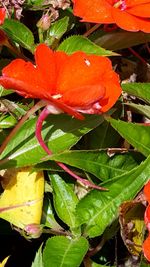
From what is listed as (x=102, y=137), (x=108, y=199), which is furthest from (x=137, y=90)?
(x=108, y=199)

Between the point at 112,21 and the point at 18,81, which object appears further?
the point at 112,21

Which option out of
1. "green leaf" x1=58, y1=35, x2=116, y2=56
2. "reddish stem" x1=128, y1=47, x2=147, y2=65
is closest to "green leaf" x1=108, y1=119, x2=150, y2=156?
"green leaf" x1=58, y1=35, x2=116, y2=56

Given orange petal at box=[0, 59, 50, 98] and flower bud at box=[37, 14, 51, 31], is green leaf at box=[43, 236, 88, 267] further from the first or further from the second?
flower bud at box=[37, 14, 51, 31]

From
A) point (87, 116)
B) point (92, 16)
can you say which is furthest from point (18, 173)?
point (92, 16)

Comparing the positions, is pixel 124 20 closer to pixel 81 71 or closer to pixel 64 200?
pixel 81 71

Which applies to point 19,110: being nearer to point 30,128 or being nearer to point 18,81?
point 30,128

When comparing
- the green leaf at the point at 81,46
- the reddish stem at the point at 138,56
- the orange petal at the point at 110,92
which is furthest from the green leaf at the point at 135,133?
the reddish stem at the point at 138,56

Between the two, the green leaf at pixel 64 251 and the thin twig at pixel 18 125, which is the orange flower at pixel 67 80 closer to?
the thin twig at pixel 18 125
